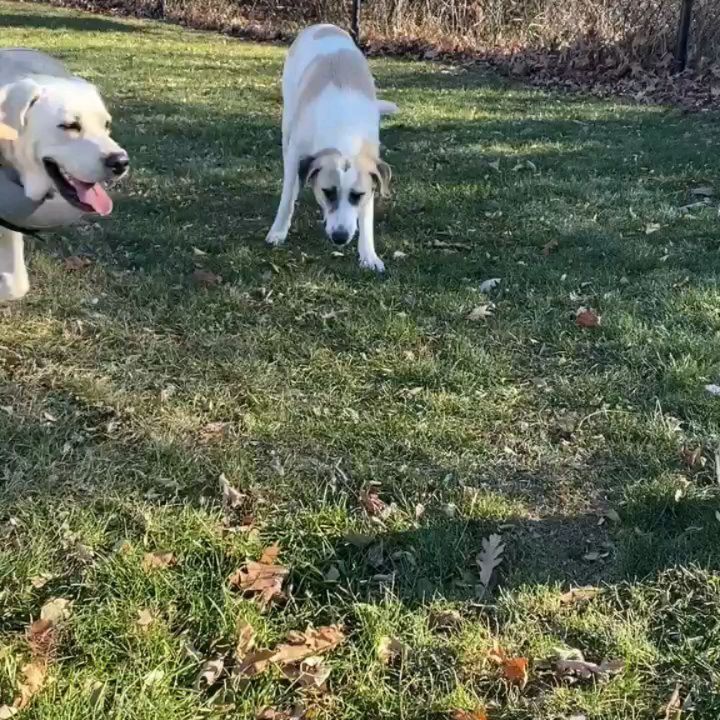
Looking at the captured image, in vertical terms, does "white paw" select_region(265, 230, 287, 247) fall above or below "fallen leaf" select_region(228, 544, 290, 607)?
above

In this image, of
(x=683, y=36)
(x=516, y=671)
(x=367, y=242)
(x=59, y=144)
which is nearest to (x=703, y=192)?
(x=367, y=242)

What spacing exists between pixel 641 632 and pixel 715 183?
4.81 metres

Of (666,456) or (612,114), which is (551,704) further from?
(612,114)

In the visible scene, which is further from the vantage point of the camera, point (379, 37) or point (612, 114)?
point (379, 37)

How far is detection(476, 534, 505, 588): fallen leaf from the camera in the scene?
2.59 metres

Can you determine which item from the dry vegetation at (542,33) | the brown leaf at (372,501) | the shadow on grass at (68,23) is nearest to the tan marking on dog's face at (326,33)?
the brown leaf at (372,501)

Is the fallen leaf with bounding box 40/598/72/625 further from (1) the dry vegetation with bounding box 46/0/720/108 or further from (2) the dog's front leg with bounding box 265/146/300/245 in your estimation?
(1) the dry vegetation with bounding box 46/0/720/108

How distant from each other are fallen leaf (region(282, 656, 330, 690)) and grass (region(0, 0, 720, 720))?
32 mm

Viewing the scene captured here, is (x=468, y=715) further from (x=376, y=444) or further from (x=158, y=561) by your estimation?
(x=376, y=444)

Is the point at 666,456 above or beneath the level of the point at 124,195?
beneath

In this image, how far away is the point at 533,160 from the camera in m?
6.89

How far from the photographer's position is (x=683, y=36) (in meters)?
11.2

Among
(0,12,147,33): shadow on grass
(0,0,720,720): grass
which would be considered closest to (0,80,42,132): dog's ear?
(0,0,720,720): grass

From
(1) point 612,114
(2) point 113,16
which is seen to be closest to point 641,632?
(1) point 612,114
